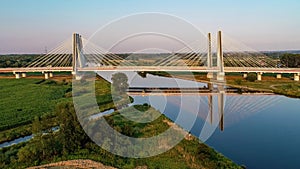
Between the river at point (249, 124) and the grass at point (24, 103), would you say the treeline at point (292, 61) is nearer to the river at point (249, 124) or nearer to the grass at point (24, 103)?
the river at point (249, 124)

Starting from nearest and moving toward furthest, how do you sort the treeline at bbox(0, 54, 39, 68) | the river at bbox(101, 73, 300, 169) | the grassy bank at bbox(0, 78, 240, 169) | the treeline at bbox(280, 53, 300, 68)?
1. the grassy bank at bbox(0, 78, 240, 169)
2. the river at bbox(101, 73, 300, 169)
3. the treeline at bbox(280, 53, 300, 68)
4. the treeline at bbox(0, 54, 39, 68)

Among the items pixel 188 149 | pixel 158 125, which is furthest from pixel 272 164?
pixel 158 125

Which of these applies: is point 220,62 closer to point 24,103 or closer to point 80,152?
point 24,103

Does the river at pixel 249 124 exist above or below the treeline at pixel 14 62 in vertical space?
below

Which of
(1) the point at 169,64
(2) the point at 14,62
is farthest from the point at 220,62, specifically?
(2) the point at 14,62

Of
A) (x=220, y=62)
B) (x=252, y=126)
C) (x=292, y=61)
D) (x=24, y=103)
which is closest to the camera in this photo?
(x=252, y=126)

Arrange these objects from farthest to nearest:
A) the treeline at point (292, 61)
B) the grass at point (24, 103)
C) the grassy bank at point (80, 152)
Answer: the treeline at point (292, 61), the grass at point (24, 103), the grassy bank at point (80, 152)

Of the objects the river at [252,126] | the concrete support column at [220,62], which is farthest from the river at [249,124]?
the concrete support column at [220,62]

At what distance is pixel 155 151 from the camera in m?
6.39

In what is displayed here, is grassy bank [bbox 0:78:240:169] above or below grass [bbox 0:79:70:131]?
below

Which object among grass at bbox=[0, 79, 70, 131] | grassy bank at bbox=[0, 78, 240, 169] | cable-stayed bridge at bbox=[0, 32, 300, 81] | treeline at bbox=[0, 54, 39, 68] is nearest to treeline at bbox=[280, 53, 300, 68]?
cable-stayed bridge at bbox=[0, 32, 300, 81]

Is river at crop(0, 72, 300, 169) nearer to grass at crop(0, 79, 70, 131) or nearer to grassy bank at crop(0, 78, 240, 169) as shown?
grassy bank at crop(0, 78, 240, 169)

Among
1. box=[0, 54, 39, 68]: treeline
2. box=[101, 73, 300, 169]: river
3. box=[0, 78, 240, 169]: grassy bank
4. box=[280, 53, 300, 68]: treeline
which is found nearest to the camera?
box=[0, 78, 240, 169]: grassy bank

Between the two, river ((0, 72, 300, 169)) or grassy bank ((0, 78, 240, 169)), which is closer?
grassy bank ((0, 78, 240, 169))
